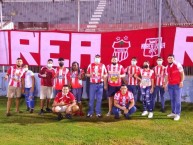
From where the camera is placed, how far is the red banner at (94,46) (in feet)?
39.3

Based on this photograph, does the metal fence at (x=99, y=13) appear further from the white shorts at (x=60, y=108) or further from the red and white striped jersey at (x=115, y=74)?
the white shorts at (x=60, y=108)

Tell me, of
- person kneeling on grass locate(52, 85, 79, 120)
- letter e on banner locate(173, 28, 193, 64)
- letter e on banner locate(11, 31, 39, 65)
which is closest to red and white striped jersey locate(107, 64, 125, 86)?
person kneeling on grass locate(52, 85, 79, 120)

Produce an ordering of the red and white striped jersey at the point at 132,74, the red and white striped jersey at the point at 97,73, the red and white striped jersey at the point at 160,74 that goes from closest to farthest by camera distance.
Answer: the red and white striped jersey at the point at 97,73 → the red and white striped jersey at the point at 160,74 → the red and white striped jersey at the point at 132,74

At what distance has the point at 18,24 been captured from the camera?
14.6 m

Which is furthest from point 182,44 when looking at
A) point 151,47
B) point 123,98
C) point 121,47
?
point 123,98

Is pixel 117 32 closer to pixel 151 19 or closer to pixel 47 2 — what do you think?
pixel 151 19

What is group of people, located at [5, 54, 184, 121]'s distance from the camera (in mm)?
10188

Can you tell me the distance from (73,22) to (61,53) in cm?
156

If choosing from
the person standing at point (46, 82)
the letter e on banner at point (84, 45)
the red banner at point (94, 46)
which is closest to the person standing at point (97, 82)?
the person standing at point (46, 82)

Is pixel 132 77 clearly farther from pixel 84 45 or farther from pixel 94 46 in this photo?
pixel 84 45

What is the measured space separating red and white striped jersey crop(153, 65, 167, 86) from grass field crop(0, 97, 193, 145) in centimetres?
94

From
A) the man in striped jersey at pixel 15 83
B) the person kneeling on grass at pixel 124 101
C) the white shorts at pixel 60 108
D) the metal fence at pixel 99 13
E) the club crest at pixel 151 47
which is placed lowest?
the white shorts at pixel 60 108

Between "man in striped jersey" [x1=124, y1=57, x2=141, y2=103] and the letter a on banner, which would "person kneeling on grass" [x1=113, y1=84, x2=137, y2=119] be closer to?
"man in striped jersey" [x1=124, y1=57, x2=141, y2=103]

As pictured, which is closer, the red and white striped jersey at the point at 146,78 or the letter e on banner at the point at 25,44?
the red and white striped jersey at the point at 146,78
